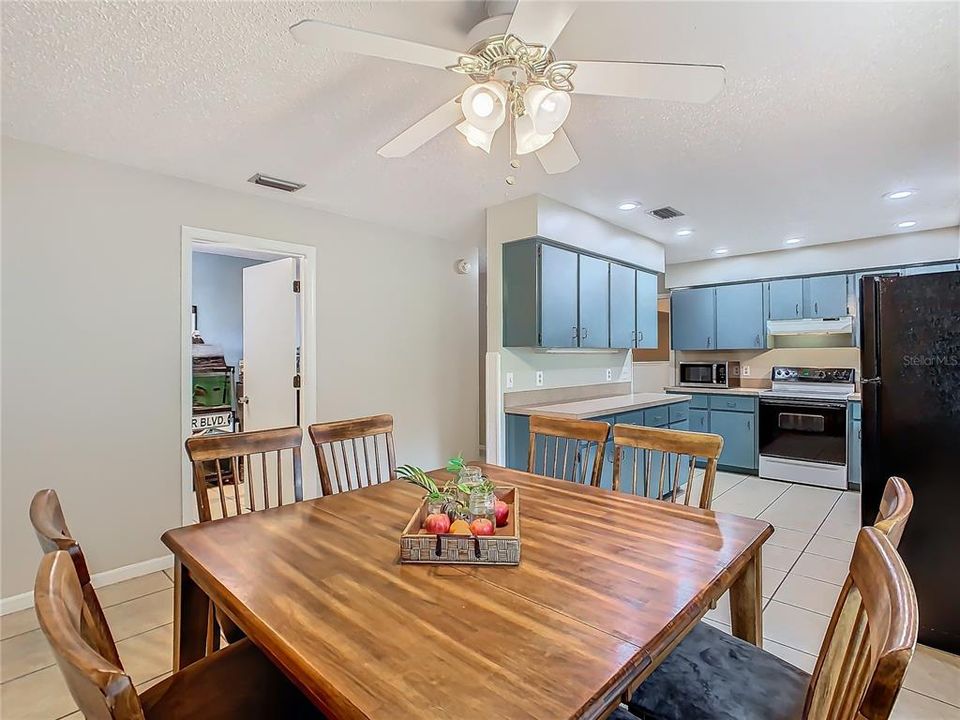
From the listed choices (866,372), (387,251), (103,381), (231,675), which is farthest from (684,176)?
(103,381)

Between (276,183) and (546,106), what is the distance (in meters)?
2.23

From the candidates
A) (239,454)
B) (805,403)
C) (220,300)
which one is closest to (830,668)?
(239,454)

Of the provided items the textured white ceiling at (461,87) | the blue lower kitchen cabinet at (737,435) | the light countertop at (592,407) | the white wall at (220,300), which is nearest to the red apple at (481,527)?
the textured white ceiling at (461,87)

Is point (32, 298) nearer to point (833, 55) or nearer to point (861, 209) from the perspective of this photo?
point (833, 55)

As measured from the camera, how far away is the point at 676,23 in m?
1.55

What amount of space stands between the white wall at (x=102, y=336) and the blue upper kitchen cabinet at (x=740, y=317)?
4.28 meters

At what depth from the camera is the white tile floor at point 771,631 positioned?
181 cm

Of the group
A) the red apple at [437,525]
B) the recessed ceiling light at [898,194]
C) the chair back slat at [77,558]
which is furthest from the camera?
the recessed ceiling light at [898,194]

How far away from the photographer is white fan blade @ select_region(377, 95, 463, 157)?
1.67 m

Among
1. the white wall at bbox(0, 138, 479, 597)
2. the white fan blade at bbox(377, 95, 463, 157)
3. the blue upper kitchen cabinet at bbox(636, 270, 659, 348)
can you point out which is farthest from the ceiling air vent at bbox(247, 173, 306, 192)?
the blue upper kitchen cabinet at bbox(636, 270, 659, 348)

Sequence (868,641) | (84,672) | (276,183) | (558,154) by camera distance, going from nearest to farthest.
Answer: (84,672)
(868,641)
(558,154)
(276,183)

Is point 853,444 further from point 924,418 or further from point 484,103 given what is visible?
point 484,103

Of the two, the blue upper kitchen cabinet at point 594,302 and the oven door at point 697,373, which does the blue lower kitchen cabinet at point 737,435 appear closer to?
the oven door at point 697,373

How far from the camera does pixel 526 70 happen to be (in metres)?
1.42
